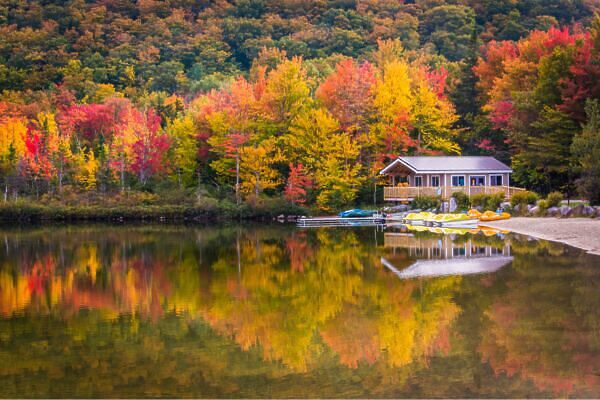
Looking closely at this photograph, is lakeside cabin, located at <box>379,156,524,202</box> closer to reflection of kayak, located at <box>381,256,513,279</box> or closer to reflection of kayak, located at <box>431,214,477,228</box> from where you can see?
reflection of kayak, located at <box>431,214,477,228</box>

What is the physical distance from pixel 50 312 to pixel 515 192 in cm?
3423

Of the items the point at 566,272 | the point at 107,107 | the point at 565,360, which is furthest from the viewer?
the point at 107,107

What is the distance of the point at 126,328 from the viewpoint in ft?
54.1

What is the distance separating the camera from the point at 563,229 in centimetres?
3388

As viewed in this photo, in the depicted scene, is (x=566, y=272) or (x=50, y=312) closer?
(x=50, y=312)

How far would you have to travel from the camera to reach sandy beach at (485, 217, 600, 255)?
98.3 ft

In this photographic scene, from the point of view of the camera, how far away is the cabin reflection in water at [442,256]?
24062mm

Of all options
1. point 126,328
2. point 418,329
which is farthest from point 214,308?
point 418,329

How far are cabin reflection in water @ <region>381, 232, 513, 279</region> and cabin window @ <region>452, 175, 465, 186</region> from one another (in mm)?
16190

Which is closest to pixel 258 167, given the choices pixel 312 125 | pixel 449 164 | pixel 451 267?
pixel 312 125

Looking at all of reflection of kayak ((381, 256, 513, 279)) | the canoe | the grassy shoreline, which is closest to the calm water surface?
reflection of kayak ((381, 256, 513, 279))

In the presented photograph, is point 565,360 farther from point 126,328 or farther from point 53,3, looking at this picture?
point 53,3

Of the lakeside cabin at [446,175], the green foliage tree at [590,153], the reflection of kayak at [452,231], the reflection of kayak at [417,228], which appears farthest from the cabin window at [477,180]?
the green foliage tree at [590,153]

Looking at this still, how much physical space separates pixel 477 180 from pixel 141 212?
2246cm
